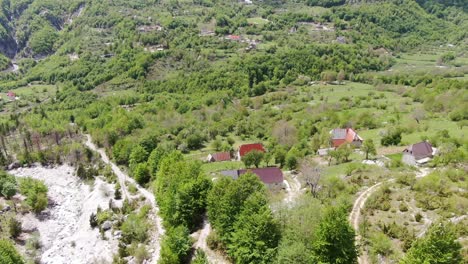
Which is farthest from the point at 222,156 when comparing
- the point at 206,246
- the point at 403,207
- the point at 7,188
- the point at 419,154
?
the point at 403,207

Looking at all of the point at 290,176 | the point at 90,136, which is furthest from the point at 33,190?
the point at 290,176

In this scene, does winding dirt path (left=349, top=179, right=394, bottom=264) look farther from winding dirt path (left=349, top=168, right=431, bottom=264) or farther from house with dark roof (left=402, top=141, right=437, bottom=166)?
house with dark roof (left=402, top=141, right=437, bottom=166)

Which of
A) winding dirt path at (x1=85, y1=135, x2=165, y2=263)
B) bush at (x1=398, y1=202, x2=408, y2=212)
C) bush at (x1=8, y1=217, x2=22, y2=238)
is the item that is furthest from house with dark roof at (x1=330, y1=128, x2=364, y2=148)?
bush at (x1=8, y1=217, x2=22, y2=238)

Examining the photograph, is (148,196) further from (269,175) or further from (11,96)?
(11,96)

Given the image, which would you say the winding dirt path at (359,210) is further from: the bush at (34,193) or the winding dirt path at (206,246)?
the bush at (34,193)

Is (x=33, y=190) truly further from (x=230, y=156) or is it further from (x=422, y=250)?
(x=422, y=250)

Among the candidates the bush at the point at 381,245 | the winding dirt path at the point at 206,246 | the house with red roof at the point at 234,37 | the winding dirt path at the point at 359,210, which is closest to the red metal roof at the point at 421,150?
the winding dirt path at the point at 359,210
